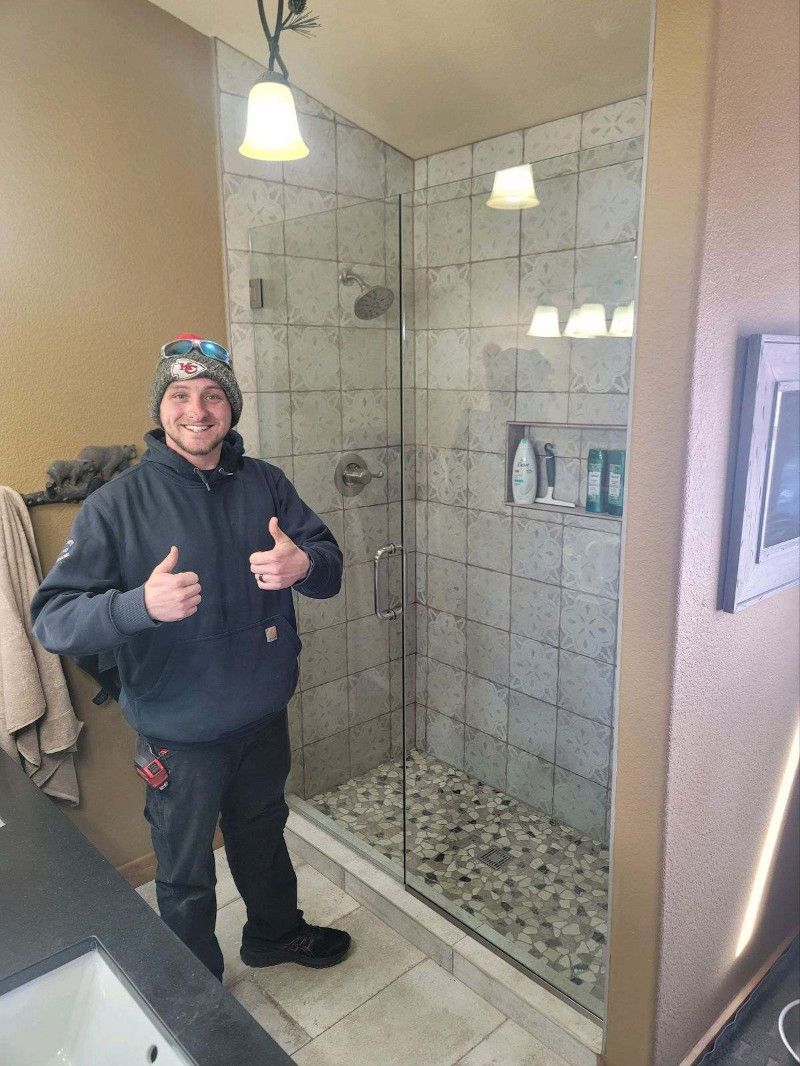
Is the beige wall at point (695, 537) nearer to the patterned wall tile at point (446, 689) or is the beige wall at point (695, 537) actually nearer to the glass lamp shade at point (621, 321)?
the glass lamp shade at point (621, 321)

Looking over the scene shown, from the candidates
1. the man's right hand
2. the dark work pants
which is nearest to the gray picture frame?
the man's right hand

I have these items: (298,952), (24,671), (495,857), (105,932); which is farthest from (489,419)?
(105,932)

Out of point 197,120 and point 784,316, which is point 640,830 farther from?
point 197,120

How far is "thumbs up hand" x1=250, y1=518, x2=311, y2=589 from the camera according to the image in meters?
1.61

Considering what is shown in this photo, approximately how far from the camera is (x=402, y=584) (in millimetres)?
2525

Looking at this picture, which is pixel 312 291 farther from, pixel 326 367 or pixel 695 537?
pixel 695 537

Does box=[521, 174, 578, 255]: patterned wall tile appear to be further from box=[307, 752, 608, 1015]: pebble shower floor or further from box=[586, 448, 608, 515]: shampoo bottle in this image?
box=[307, 752, 608, 1015]: pebble shower floor

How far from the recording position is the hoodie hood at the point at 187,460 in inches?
66.2

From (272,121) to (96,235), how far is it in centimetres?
57

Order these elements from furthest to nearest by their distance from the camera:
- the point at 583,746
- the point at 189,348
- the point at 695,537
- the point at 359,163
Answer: the point at 359,163
the point at 583,746
the point at 189,348
the point at 695,537

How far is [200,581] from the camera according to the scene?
170cm

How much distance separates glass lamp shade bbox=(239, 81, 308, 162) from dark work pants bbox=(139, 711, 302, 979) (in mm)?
1375

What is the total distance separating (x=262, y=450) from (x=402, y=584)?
2.06 ft

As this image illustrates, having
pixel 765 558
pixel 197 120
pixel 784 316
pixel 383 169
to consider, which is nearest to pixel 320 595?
pixel 765 558
